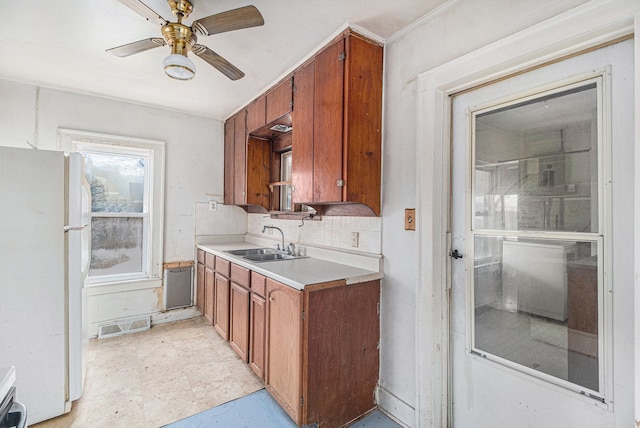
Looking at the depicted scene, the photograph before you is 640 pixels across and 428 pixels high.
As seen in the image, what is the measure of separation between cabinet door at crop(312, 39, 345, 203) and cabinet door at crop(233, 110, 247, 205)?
1.40 metres

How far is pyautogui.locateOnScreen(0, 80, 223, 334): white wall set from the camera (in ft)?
8.94

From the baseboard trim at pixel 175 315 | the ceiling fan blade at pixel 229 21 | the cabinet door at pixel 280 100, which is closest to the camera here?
the ceiling fan blade at pixel 229 21

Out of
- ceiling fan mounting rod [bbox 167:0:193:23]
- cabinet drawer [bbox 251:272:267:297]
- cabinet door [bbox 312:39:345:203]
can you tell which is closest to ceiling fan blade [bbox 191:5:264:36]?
ceiling fan mounting rod [bbox 167:0:193:23]

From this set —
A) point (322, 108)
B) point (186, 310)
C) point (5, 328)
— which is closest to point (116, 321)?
point (186, 310)

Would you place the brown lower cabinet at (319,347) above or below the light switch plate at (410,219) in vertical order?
below

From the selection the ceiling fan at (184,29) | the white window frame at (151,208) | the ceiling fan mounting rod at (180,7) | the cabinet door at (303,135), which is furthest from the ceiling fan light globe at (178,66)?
the white window frame at (151,208)

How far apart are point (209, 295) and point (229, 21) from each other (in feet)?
8.55

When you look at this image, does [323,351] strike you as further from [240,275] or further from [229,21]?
[229,21]

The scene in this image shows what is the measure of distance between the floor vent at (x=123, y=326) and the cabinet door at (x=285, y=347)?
1.95 meters

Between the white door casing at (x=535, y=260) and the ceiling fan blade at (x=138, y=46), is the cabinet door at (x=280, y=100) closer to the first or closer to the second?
the ceiling fan blade at (x=138, y=46)

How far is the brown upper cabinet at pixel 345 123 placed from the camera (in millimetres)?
1845

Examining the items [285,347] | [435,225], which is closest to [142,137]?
[285,347]

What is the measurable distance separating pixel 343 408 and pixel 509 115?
1922mm

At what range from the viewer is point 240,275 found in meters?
2.41
